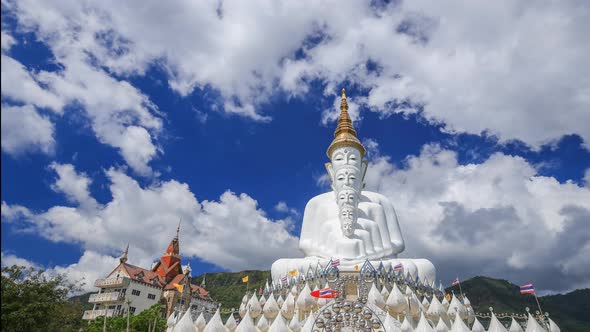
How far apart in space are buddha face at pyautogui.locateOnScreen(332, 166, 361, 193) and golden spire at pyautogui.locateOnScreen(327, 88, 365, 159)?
235 cm

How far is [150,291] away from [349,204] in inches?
1236

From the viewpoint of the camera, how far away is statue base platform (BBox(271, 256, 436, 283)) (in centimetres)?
2334

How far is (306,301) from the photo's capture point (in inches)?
767

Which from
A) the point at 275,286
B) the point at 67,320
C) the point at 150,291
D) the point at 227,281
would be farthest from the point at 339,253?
the point at 227,281

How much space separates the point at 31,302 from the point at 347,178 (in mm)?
21092

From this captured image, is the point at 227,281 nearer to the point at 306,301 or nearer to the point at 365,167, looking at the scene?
the point at 365,167

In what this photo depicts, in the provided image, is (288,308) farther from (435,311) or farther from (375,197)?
(375,197)

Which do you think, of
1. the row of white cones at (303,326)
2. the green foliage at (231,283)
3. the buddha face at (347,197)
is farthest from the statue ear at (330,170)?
the green foliage at (231,283)

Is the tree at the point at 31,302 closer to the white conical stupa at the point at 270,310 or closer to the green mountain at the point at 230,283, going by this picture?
the white conical stupa at the point at 270,310

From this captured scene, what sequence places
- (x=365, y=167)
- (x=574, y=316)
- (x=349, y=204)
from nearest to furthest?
1. (x=349, y=204)
2. (x=365, y=167)
3. (x=574, y=316)

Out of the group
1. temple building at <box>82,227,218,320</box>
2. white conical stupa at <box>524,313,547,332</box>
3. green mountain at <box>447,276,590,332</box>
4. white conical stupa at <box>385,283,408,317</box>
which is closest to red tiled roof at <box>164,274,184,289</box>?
temple building at <box>82,227,218,320</box>

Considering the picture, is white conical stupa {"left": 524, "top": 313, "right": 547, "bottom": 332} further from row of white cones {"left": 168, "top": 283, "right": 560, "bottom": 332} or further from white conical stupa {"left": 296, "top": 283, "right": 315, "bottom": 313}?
white conical stupa {"left": 296, "top": 283, "right": 315, "bottom": 313}

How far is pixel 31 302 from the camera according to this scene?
19.7 m

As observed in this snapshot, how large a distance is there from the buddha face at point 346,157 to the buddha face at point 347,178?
617 mm
